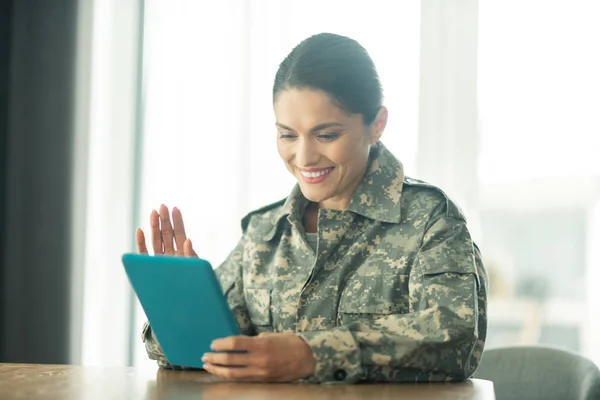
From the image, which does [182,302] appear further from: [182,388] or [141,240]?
[141,240]

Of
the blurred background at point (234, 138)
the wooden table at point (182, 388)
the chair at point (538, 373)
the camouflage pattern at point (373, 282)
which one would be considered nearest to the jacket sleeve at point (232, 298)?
the camouflage pattern at point (373, 282)

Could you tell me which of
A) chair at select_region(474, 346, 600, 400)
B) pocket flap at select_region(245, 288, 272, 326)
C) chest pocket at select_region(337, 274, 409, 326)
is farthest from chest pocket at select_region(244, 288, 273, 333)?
chair at select_region(474, 346, 600, 400)

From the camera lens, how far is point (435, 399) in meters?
1.22

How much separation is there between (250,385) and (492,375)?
866mm

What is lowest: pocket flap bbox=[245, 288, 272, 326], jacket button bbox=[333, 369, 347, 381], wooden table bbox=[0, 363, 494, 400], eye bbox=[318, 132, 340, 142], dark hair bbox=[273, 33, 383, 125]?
wooden table bbox=[0, 363, 494, 400]

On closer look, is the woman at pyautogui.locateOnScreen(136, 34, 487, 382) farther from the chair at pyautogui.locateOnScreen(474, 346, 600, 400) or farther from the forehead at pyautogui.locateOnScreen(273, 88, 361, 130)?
the chair at pyautogui.locateOnScreen(474, 346, 600, 400)

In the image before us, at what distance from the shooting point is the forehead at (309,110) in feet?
5.28

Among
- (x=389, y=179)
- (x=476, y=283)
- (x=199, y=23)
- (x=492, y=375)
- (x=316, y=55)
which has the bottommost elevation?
(x=492, y=375)

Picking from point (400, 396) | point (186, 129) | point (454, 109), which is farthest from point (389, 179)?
point (186, 129)

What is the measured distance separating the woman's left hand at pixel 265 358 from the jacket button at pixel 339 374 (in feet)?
0.14

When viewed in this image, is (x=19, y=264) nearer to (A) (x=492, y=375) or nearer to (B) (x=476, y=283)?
(A) (x=492, y=375)

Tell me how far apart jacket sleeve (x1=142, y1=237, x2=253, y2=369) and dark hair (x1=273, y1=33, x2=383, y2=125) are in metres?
0.40

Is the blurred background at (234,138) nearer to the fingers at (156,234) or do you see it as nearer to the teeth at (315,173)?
the teeth at (315,173)

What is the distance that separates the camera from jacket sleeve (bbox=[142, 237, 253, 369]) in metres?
1.64
